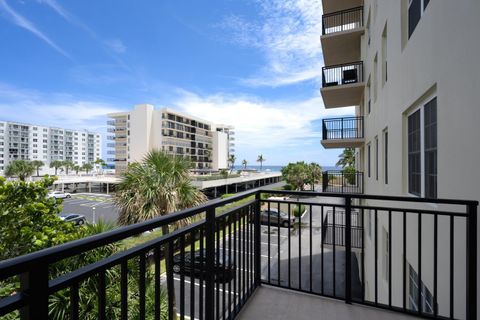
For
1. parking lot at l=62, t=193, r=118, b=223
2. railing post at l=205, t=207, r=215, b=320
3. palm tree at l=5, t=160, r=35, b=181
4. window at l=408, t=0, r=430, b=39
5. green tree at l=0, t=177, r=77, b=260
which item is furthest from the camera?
palm tree at l=5, t=160, r=35, b=181

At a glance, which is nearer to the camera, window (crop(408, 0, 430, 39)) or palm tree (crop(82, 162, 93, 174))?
window (crop(408, 0, 430, 39))

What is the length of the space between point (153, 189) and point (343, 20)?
10.5 meters

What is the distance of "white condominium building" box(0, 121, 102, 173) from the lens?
7712cm

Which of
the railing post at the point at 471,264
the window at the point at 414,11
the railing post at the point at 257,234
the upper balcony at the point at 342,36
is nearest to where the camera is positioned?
the railing post at the point at 471,264

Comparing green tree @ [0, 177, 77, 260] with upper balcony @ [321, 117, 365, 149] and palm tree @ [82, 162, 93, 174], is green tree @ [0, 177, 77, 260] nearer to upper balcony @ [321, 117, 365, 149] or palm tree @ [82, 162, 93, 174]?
upper balcony @ [321, 117, 365, 149]

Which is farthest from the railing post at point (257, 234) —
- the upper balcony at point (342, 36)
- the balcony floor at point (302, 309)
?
the upper balcony at point (342, 36)

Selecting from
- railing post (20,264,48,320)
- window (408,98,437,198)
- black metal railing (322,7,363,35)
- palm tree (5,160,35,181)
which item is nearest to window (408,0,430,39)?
window (408,98,437,198)

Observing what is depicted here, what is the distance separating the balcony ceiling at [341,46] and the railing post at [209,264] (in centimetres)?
989

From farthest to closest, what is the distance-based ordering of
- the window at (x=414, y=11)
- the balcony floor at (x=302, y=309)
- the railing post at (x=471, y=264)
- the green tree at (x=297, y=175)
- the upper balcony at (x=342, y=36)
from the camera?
1. the green tree at (x=297, y=175)
2. the upper balcony at (x=342, y=36)
3. the window at (x=414, y=11)
4. the balcony floor at (x=302, y=309)
5. the railing post at (x=471, y=264)

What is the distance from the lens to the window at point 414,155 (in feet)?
12.0

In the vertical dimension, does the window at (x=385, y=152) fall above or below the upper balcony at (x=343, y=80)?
below

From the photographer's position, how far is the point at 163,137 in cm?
5019

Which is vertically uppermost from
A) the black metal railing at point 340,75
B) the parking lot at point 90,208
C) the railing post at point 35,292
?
the black metal railing at point 340,75

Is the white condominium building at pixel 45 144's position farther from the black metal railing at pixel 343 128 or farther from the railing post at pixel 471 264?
the railing post at pixel 471 264
